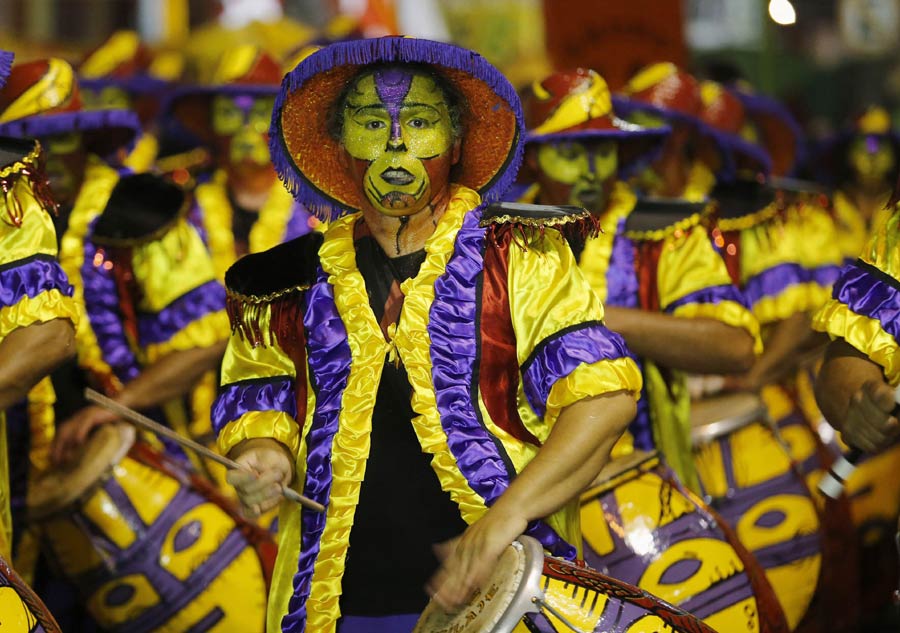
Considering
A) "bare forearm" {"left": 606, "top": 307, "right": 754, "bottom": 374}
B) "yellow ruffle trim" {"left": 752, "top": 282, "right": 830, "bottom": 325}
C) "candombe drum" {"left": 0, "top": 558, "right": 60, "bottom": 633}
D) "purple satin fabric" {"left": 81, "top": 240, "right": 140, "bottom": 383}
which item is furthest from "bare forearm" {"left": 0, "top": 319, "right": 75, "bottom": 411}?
"yellow ruffle trim" {"left": 752, "top": 282, "right": 830, "bottom": 325}

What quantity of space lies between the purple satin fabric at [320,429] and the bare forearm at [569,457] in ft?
1.60

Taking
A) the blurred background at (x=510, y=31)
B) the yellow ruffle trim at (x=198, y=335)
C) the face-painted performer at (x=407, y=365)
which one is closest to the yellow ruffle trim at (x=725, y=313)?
the face-painted performer at (x=407, y=365)

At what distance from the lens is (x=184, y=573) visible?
5.19 metres

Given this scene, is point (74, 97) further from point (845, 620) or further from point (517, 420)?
point (845, 620)

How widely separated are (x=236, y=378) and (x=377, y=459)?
46 cm

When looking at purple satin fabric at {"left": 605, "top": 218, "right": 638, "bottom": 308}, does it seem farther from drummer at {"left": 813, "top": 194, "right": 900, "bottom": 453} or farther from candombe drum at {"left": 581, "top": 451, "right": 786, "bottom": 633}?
drummer at {"left": 813, "top": 194, "right": 900, "bottom": 453}

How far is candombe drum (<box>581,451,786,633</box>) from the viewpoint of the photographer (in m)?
4.75

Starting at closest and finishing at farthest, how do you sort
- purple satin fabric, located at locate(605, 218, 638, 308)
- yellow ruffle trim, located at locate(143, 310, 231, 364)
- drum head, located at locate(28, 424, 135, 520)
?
drum head, located at locate(28, 424, 135, 520)
purple satin fabric, located at locate(605, 218, 638, 308)
yellow ruffle trim, located at locate(143, 310, 231, 364)

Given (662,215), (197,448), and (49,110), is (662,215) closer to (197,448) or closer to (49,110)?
(49,110)

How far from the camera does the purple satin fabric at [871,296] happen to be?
412cm

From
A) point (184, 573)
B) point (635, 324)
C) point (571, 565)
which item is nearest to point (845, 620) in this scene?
point (635, 324)

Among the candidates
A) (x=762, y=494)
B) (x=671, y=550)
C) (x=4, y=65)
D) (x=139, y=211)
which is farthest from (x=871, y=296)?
(x=139, y=211)

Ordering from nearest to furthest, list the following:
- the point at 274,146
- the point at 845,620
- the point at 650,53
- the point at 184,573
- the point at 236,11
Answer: the point at 274,146, the point at 184,573, the point at 845,620, the point at 650,53, the point at 236,11

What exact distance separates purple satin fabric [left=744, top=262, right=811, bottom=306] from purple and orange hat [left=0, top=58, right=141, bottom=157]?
2.45m
